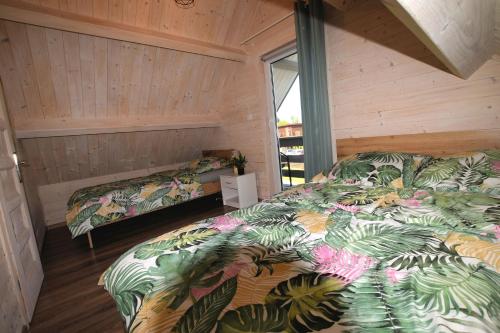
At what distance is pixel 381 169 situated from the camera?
69.7 inches

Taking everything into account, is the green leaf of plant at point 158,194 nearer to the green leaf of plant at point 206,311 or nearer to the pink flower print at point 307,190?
the pink flower print at point 307,190

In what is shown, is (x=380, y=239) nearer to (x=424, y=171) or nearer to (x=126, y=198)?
(x=424, y=171)

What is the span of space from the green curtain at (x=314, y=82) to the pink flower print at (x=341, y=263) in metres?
1.78

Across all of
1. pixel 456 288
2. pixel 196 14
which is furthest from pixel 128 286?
pixel 196 14

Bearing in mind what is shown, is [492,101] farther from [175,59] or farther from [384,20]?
[175,59]

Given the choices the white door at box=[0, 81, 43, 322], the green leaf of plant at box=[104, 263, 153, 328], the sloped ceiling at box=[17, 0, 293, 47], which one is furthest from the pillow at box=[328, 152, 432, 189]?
the white door at box=[0, 81, 43, 322]

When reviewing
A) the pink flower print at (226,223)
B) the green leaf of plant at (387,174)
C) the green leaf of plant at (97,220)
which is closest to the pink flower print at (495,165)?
the green leaf of plant at (387,174)

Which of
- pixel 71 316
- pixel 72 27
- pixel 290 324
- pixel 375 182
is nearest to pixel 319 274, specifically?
pixel 290 324

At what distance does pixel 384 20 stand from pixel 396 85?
572 millimetres

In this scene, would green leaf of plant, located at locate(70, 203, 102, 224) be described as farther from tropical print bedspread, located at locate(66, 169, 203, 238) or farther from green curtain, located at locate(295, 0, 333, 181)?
green curtain, located at locate(295, 0, 333, 181)

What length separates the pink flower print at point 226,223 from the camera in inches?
47.9

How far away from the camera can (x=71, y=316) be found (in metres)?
1.54

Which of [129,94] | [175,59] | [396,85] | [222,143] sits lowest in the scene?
[222,143]

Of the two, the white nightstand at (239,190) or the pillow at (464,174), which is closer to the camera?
the pillow at (464,174)
